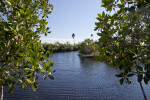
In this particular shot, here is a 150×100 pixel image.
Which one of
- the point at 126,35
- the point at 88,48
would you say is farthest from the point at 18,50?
the point at 88,48

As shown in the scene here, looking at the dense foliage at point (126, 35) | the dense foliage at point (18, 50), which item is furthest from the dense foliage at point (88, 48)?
the dense foliage at point (18, 50)

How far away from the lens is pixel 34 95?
1046cm

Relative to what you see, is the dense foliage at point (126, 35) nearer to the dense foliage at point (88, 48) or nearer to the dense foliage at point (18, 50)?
the dense foliage at point (18, 50)

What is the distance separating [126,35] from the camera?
2396 millimetres

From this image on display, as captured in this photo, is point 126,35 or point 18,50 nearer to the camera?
point 18,50

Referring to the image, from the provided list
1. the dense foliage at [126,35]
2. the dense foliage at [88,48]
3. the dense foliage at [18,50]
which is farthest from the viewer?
the dense foliage at [88,48]

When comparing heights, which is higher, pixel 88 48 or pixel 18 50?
pixel 88 48

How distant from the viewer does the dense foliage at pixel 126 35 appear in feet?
6.75

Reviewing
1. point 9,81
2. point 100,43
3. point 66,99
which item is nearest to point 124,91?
point 66,99

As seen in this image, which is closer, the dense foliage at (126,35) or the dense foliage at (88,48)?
the dense foliage at (126,35)

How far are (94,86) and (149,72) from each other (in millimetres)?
11314

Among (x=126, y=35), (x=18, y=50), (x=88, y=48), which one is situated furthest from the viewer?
(x=88, y=48)

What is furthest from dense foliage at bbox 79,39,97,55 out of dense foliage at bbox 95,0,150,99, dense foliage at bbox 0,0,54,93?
dense foliage at bbox 0,0,54,93

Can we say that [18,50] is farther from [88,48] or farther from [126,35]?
[88,48]
